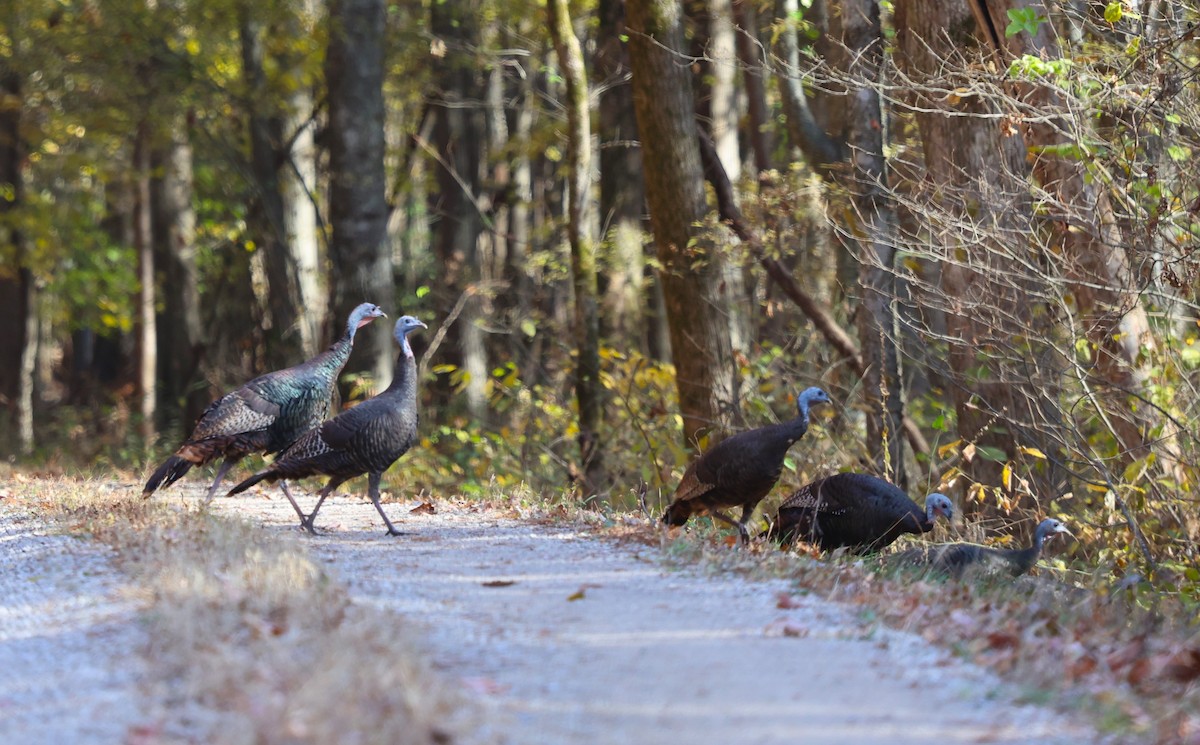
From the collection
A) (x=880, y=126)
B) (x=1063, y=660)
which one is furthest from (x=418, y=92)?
(x=1063, y=660)

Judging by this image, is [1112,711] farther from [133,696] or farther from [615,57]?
Result: [615,57]

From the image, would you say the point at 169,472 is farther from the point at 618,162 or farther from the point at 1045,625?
the point at 618,162

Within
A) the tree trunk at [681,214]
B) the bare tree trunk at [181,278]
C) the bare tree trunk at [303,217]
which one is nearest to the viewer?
the tree trunk at [681,214]

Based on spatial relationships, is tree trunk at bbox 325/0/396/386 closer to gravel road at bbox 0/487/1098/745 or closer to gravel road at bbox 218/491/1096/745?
gravel road at bbox 0/487/1098/745

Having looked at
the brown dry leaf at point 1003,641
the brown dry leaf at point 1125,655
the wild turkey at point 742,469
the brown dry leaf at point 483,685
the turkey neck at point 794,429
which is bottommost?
the brown dry leaf at point 1125,655

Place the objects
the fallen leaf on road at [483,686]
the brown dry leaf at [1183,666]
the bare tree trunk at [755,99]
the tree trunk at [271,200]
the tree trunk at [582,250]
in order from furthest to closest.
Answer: the tree trunk at [271,200] → the bare tree trunk at [755,99] → the tree trunk at [582,250] → the brown dry leaf at [1183,666] → the fallen leaf on road at [483,686]

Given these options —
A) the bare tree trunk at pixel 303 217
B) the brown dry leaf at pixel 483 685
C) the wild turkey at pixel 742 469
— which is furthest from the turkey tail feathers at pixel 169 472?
the bare tree trunk at pixel 303 217

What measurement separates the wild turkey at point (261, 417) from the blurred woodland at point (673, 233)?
10.1 ft

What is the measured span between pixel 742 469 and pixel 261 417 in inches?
146

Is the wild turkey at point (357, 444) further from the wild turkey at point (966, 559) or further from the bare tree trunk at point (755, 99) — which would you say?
the bare tree trunk at point (755, 99)

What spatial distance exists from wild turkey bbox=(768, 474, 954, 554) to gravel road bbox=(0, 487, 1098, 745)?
7.05ft

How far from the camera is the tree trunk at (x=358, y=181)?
18.4 m

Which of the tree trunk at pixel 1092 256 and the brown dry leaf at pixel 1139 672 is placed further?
the tree trunk at pixel 1092 256

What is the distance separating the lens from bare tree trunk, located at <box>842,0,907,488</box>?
43.3ft
